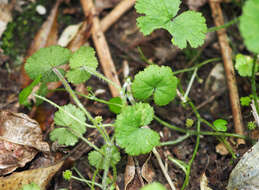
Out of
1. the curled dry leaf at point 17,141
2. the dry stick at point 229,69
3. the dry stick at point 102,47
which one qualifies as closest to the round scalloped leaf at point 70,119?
the curled dry leaf at point 17,141

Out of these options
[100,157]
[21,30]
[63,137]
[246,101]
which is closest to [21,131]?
[63,137]

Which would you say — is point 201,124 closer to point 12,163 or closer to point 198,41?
point 198,41

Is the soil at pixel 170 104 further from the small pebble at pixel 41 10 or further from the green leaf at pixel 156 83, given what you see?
the green leaf at pixel 156 83

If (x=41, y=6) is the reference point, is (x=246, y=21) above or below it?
below

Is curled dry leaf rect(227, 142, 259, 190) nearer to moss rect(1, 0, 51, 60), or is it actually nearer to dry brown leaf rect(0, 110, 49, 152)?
dry brown leaf rect(0, 110, 49, 152)

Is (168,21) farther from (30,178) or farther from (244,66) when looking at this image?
(30,178)

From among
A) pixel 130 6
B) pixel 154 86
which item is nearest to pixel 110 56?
pixel 130 6
